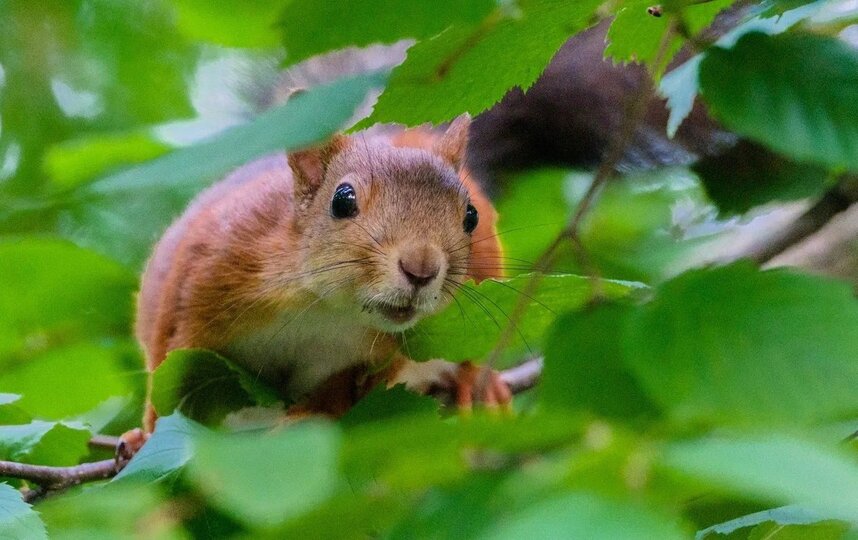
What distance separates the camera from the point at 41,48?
2750mm

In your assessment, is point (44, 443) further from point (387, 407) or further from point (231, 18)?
point (231, 18)

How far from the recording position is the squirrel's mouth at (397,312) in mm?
1185

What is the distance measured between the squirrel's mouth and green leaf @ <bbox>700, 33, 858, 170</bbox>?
2.01 ft

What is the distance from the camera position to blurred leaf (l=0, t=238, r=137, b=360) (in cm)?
159

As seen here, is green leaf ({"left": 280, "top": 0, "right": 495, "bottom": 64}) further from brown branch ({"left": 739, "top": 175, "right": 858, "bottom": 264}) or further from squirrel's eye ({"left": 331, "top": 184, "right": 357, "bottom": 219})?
brown branch ({"left": 739, "top": 175, "right": 858, "bottom": 264})

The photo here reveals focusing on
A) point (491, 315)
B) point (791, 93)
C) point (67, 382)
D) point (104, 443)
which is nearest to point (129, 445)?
point (104, 443)

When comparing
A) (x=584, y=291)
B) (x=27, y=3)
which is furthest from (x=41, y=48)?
(x=584, y=291)

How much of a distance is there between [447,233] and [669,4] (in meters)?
0.67

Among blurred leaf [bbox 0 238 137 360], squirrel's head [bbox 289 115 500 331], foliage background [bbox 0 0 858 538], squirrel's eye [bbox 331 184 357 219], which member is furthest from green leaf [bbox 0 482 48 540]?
blurred leaf [bbox 0 238 137 360]

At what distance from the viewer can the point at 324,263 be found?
134 centimetres

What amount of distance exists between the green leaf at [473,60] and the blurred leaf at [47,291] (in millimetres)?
1109

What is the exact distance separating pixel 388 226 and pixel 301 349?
0.29m

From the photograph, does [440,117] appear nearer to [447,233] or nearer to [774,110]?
[774,110]

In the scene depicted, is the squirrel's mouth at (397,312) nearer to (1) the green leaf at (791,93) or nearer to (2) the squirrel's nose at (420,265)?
(2) the squirrel's nose at (420,265)
